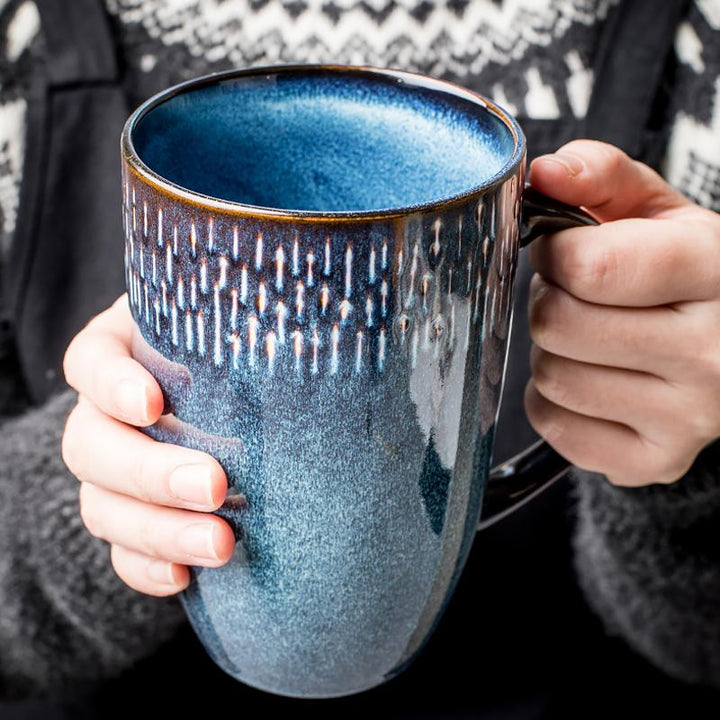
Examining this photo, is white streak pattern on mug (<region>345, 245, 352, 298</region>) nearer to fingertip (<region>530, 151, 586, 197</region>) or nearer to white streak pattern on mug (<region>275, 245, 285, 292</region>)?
white streak pattern on mug (<region>275, 245, 285, 292</region>)

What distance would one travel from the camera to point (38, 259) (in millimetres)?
776

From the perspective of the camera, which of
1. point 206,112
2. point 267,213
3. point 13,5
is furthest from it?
point 13,5

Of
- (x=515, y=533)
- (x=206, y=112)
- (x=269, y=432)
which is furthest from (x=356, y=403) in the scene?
(x=515, y=533)

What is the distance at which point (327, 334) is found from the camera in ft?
1.05

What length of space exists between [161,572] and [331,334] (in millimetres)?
178

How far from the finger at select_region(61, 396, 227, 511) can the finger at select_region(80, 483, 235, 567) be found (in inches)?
0.4

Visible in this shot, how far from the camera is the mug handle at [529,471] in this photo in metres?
0.41

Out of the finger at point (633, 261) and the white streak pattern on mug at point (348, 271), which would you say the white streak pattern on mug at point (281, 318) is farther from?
the finger at point (633, 261)

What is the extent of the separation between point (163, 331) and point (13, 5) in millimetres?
493

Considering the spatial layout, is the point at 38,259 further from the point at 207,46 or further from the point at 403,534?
the point at 403,534

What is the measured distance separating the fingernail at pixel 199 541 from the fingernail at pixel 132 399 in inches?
2.0

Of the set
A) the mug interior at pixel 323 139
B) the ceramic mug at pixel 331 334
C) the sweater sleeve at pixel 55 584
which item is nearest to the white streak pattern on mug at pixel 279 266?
the ceramic mug at pixel 331 334

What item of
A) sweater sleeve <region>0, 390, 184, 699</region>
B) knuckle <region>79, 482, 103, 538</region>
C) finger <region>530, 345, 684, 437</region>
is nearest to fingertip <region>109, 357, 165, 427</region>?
knuckle <region>79, 482, 103, 538</region>

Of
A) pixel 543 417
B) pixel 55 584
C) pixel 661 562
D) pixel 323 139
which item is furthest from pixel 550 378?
pixel 55 584
